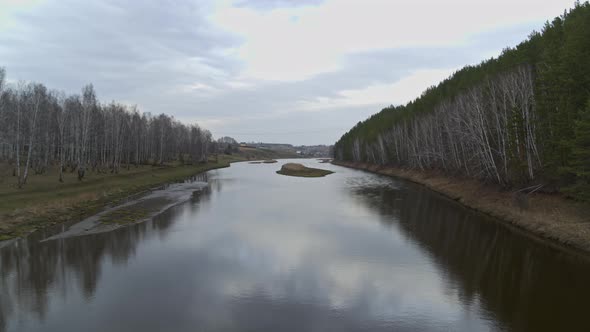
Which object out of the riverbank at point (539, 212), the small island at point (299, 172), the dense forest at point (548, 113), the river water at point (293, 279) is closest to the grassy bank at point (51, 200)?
the river water at point (293, 279)

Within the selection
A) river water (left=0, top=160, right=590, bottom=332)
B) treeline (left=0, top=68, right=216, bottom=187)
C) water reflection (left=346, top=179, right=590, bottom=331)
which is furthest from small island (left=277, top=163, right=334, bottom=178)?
river water (left=0, top=160, right=590, bottom=332)

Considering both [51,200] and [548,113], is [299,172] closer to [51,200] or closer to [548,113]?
[51,200]

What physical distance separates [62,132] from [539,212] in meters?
62.2

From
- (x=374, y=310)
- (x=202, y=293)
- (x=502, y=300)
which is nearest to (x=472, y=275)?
(x=502, y=300)

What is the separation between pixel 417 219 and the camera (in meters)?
31.9

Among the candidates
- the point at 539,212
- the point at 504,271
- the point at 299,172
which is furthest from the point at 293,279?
the point at 299,172

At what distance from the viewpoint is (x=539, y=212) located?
90.6ft

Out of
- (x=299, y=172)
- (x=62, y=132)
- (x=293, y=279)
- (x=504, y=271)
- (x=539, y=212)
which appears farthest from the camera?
(x=299, y=172)

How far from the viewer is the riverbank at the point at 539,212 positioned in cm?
2245

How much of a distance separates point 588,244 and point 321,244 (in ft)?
56.3

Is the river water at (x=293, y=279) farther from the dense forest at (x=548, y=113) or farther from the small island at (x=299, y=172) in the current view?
the small island at (x=299, y=172)

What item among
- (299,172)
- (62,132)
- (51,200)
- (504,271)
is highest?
(62,132)

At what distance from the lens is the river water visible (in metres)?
12.5

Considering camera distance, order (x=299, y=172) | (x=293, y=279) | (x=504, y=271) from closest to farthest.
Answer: (x=293, y=279)
(x=504, y=271)
(x=299, y=172)
